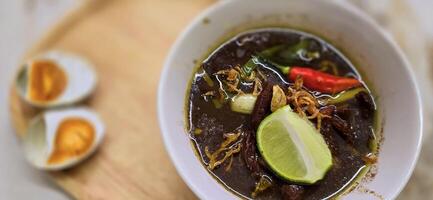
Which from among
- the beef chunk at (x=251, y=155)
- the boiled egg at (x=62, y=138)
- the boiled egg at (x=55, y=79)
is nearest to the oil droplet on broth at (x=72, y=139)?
the boiled egg at (x=62, y=138)

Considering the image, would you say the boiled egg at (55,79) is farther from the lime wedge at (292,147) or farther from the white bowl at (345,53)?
the lime wedge at (292,147)

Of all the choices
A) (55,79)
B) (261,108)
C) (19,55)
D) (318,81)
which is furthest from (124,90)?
(318,81)

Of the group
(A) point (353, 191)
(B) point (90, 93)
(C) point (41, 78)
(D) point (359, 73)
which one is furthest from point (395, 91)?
(C) point (41, 78)

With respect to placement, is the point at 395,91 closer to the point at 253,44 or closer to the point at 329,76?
the point at 329,76

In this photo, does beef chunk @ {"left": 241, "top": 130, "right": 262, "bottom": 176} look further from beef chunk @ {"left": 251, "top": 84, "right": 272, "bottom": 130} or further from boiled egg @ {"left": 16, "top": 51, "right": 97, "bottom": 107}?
boiled egg @ {"left": 16, "top": 51, "right": 97, "bottom": 107}

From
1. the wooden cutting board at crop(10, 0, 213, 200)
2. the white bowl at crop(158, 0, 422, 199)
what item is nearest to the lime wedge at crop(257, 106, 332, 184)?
the white bowl at crop(158, 0, 422, 199)
